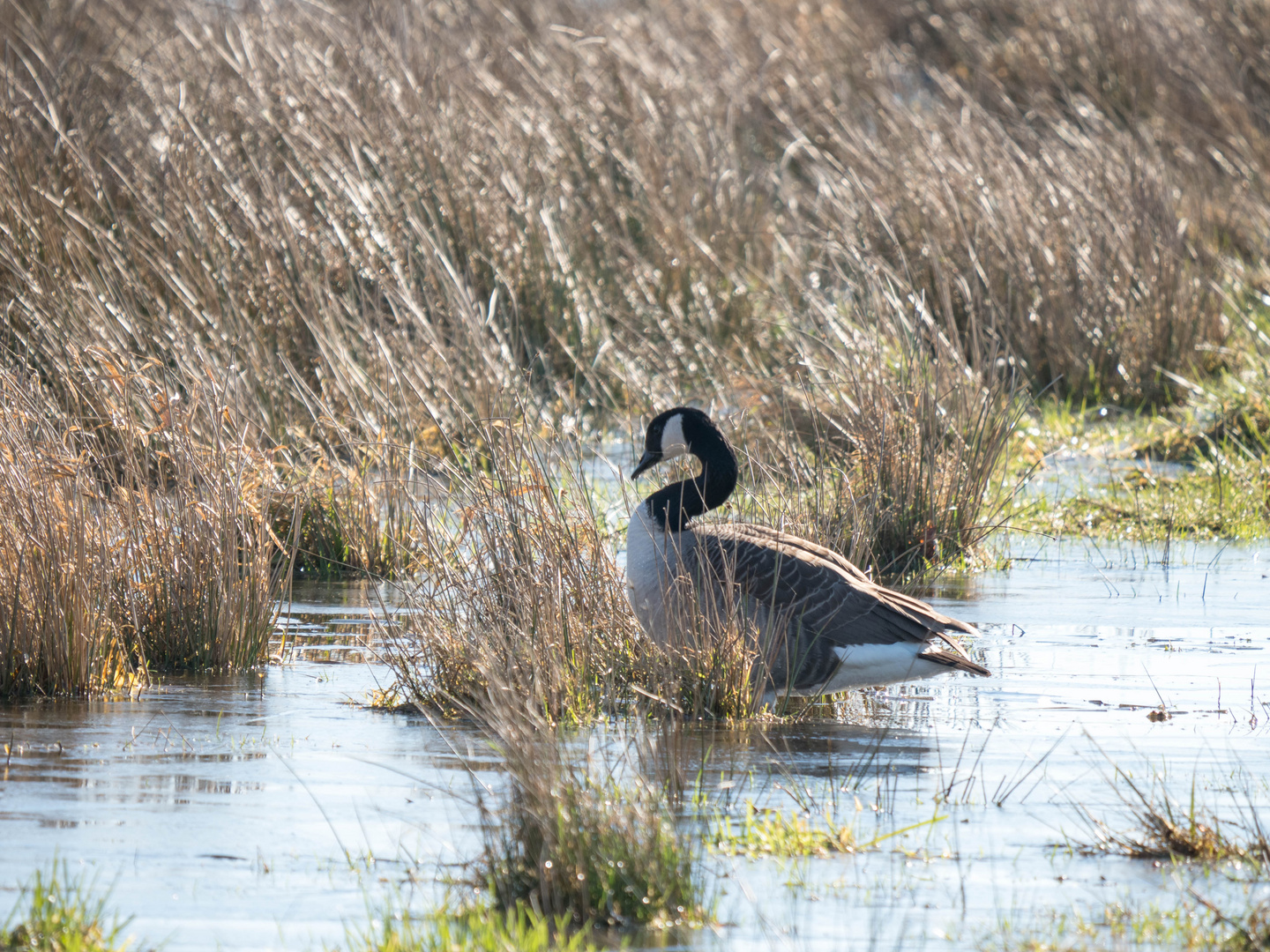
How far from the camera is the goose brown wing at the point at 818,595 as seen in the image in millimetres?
6543

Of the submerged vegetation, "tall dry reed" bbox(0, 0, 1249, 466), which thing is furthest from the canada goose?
"tall dry reed" bbox(0, 0, 1249, 466)

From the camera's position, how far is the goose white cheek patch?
7.61 meters

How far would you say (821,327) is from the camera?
12.1 meters

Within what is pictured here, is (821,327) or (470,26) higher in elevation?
(470,26)

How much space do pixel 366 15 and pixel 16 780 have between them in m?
11.7

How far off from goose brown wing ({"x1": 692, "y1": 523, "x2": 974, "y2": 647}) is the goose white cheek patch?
754mm

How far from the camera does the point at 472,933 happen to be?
393 centimetres

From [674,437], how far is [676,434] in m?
0.02

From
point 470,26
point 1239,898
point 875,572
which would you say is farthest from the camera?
point 470,26

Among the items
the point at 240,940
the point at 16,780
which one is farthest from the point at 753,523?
the point at 240,940

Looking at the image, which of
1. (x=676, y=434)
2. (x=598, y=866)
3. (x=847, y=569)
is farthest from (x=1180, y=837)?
(x=676, y=434)

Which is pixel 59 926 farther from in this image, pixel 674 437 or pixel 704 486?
pixel 674 437

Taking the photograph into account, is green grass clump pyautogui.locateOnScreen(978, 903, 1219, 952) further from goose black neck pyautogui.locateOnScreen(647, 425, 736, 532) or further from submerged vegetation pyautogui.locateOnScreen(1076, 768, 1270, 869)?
goose black neck pyautogui.locateOnScreen(647, 425, 736, 532)

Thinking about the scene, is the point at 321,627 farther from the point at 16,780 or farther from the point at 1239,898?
the point at 1239,898
